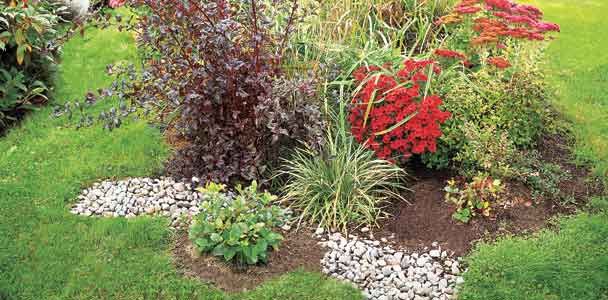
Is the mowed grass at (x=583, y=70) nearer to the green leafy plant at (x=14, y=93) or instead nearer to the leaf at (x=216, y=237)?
the leaf at (x=216, y=237)

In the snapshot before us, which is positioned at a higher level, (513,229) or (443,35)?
(443,35)

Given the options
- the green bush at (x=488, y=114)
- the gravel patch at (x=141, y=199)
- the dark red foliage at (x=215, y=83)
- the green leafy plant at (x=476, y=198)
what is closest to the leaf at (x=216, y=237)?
the gravel patch at (x=141, y=199)

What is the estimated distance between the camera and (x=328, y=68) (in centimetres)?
561

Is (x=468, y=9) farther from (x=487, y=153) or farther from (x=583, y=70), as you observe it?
(x=583, y=70)

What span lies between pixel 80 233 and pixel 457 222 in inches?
103

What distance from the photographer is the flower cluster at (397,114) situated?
4.94 meters

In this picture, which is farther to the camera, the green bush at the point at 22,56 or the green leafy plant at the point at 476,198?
the green bush at the point at 22,56

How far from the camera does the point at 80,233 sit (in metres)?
4.54

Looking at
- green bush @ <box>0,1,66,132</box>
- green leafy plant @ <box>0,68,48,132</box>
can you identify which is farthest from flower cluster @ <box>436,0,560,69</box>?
green leafy plant @ <box>0,68,48,132</box>

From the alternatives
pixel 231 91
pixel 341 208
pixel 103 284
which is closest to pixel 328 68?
pixel 231 91

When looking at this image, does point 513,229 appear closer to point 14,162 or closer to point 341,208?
point 341,208

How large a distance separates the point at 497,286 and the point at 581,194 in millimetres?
1426

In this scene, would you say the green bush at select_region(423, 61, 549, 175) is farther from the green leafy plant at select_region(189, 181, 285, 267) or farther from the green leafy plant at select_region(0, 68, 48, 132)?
the green leafy plant at select_region(0, 68, 48, 132)

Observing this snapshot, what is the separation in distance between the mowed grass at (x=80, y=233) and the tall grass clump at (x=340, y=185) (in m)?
0.78
